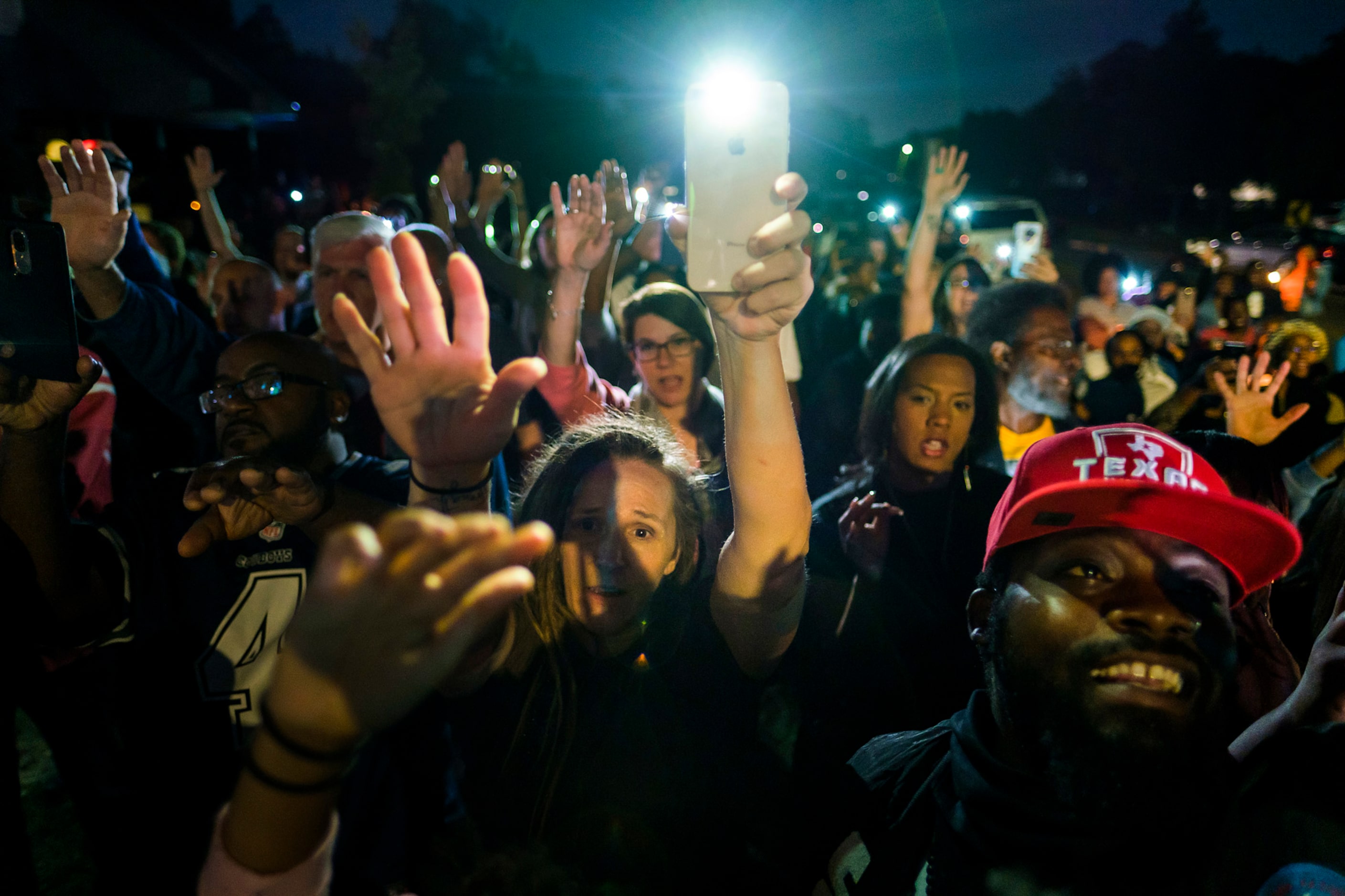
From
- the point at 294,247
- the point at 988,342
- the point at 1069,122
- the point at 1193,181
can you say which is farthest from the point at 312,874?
the point at 1069,122

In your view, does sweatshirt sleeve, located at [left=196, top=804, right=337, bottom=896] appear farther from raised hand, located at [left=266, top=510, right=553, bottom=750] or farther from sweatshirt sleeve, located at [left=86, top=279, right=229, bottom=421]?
sweatshirt sleeve, located at [left=86, top=279, right=229, bottom=421]

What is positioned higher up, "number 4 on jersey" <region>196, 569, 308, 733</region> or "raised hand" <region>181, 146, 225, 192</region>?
"raised hand" <region>181, 146, 225, 192</region>

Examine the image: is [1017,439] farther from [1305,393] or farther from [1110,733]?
[1110,733]

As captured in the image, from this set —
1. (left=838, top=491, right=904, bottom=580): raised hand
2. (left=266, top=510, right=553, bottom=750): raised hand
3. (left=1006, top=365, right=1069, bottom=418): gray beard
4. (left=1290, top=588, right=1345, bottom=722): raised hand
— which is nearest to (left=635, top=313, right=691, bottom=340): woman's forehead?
(left=838, top=491, right=904, bottom=580): raised hand

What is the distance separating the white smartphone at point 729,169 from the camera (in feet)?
5.38

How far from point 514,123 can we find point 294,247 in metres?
24.5

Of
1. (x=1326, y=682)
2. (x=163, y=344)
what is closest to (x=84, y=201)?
(x=163, y=344)

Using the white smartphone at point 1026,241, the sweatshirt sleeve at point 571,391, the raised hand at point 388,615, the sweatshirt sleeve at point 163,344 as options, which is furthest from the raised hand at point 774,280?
the white smartphone at point 1026,241

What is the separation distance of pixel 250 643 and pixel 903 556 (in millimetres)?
2110

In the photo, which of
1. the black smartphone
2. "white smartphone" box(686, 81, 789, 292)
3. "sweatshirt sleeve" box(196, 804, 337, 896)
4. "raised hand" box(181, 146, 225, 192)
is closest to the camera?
"sweatshirt sleeve" box(196, 804, 337, 896)

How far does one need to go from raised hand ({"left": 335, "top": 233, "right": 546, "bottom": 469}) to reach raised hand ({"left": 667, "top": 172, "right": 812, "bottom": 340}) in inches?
16.6

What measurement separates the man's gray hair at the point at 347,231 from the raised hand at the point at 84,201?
118 cm

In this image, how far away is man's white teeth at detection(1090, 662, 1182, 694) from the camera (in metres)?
1.44

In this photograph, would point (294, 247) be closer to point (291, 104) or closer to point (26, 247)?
point (26, 247)
